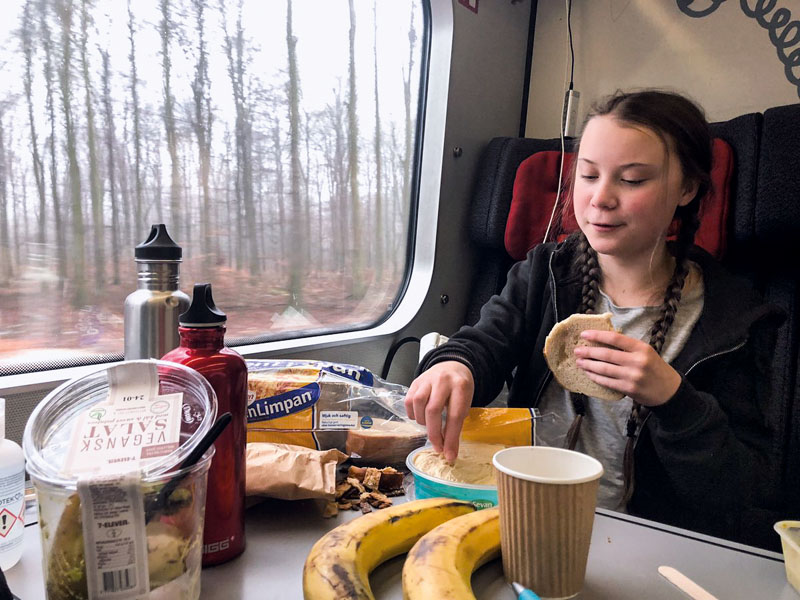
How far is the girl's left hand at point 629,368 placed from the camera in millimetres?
897

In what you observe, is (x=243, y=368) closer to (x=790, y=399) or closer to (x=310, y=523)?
(x=310, y=523)

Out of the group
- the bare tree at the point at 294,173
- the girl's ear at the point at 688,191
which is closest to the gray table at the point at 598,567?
the girl's ear at the point at 688,191

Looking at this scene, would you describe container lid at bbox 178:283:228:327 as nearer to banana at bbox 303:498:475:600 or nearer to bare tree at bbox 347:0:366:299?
banana at bbox 303:498:475:600

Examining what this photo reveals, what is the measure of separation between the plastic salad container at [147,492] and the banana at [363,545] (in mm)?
119

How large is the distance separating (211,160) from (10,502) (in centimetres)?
91

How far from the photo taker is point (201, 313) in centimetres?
62

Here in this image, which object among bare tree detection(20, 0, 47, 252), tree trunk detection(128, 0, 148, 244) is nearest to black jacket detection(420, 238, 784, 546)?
tree trunk detection(128, 0, 148, 244)

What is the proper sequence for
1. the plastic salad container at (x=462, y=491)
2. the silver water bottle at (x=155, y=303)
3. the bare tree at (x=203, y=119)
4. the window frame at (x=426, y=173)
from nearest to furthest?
the plastic salad container at (x=462, y=491) < the silver water bottle at (x=155, y=303) < the bare tree at (x=203, y=119) < the window frame at (x=426, y=173)

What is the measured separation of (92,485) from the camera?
45 cm

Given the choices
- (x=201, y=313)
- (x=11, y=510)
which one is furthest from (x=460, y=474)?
(x=11, y=510)

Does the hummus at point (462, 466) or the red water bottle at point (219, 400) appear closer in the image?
the red water bottle at point (219, 400)

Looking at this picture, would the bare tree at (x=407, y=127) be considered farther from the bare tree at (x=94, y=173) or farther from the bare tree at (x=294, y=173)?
the bare tree at (x=94, y=173)

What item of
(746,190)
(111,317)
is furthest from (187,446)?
(746,190)

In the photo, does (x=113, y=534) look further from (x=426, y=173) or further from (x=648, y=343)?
(x=426, y=173)
